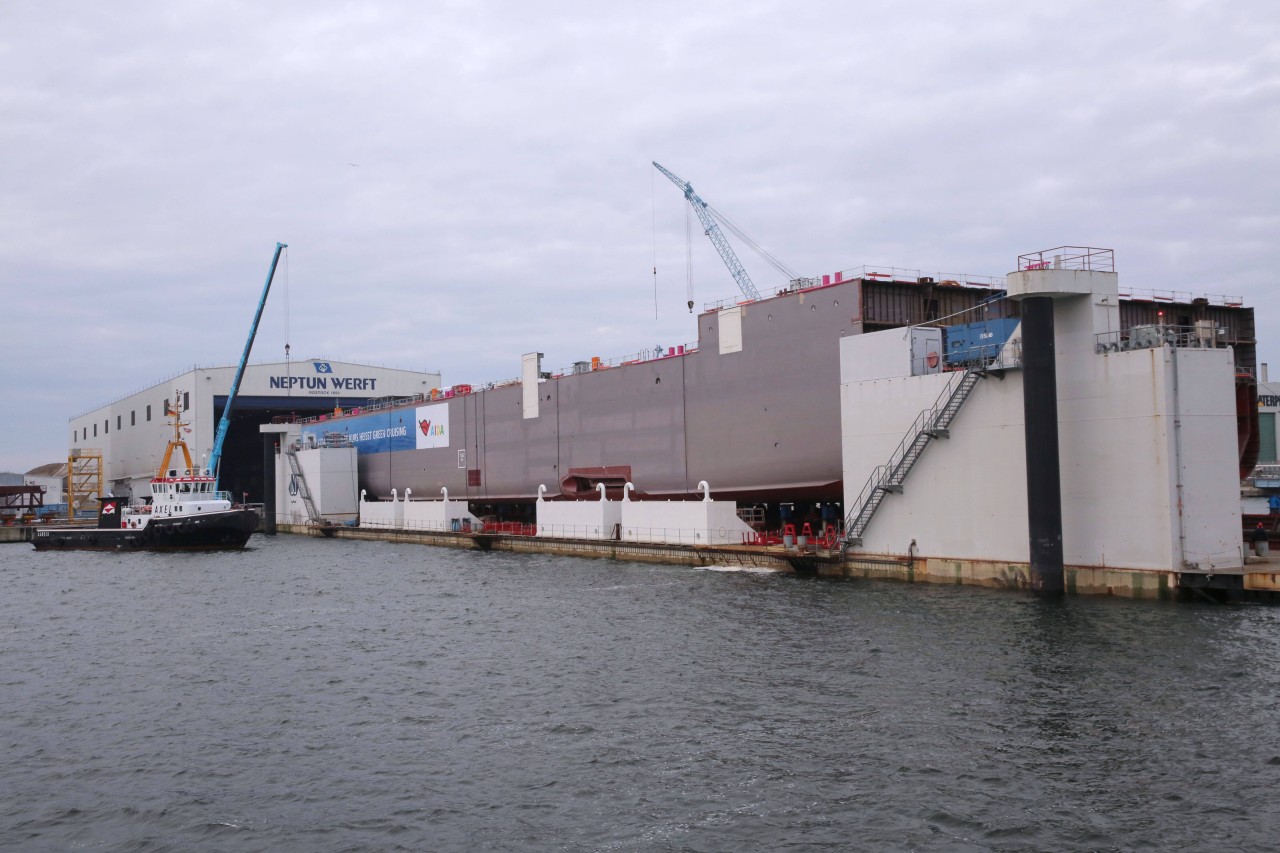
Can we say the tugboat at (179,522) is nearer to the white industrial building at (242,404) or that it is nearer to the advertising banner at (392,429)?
the advertising banner at (392,429)

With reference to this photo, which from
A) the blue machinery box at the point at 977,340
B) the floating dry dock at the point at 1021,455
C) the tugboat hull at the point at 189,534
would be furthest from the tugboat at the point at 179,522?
the blue machinery box at the point at 977,340

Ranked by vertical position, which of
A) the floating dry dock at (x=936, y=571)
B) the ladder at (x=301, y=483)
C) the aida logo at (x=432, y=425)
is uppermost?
the aida logo at (x=432, y=425)

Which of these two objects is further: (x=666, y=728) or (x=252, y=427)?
(x=252, y=427)

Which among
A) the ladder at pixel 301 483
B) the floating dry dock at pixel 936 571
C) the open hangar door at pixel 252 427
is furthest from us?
the open hangar door at pixel 252 427

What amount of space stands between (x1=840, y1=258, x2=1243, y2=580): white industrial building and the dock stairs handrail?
0.09m

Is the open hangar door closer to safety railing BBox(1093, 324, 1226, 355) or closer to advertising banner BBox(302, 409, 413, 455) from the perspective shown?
advertising banner BBox(302, 409, 413, 455)

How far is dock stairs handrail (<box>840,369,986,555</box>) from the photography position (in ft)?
102

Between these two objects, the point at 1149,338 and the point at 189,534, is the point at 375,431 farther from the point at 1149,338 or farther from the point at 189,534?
the point at 1149,338

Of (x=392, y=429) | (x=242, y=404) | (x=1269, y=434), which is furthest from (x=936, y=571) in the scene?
(x=242, y=404)

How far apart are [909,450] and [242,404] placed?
6590cm

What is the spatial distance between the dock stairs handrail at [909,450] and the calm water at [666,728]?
3.36 m

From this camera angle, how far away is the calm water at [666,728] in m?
13.5

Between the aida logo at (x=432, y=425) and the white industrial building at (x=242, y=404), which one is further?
the white industrial building at (x=242, y=404)

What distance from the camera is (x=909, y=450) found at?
105 ft
